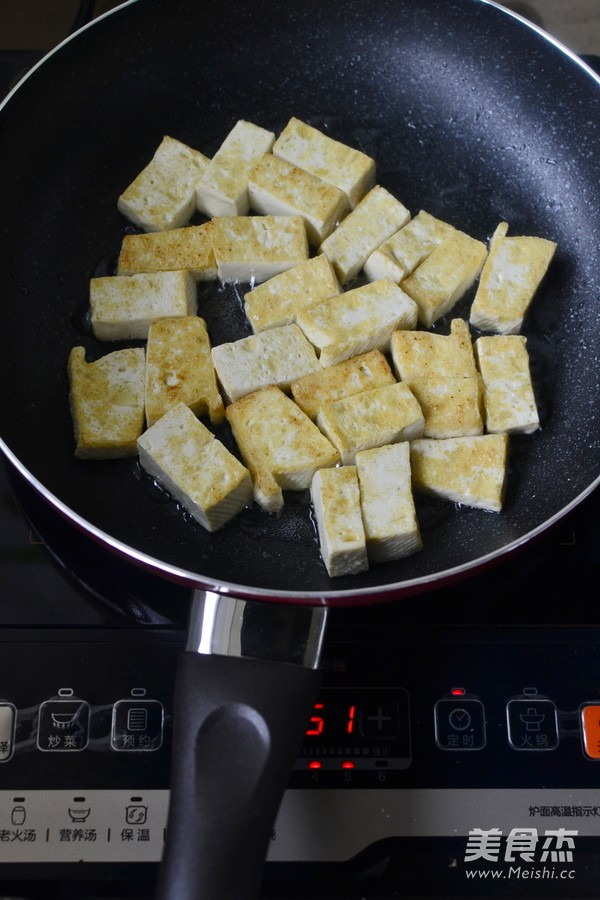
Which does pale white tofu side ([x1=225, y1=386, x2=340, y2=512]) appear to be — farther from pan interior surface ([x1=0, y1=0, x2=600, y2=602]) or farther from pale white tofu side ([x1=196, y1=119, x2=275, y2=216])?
pale white tofu side ([x1=196, y1=119, x2=275, y2=216])

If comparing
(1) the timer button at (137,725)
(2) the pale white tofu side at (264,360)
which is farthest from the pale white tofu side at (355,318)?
(1) the timer button at (137,725)

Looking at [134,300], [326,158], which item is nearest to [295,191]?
[326,158]

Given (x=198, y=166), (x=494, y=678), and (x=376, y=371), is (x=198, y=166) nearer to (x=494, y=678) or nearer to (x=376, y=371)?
(x=376, y=371)

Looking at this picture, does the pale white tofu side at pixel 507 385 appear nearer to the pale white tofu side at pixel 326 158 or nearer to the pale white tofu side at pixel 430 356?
the pale white tofu side at pixel 430 356

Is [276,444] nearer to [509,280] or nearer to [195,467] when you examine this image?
[195,467]

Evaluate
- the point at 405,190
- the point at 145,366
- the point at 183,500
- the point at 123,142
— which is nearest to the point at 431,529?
the point at 183,500

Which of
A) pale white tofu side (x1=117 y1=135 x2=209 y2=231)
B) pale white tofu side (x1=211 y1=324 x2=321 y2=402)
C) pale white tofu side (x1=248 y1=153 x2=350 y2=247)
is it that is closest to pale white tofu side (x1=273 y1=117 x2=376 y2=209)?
pale white tofu side (x1=248 y1=153 x2=350 y2=247)
